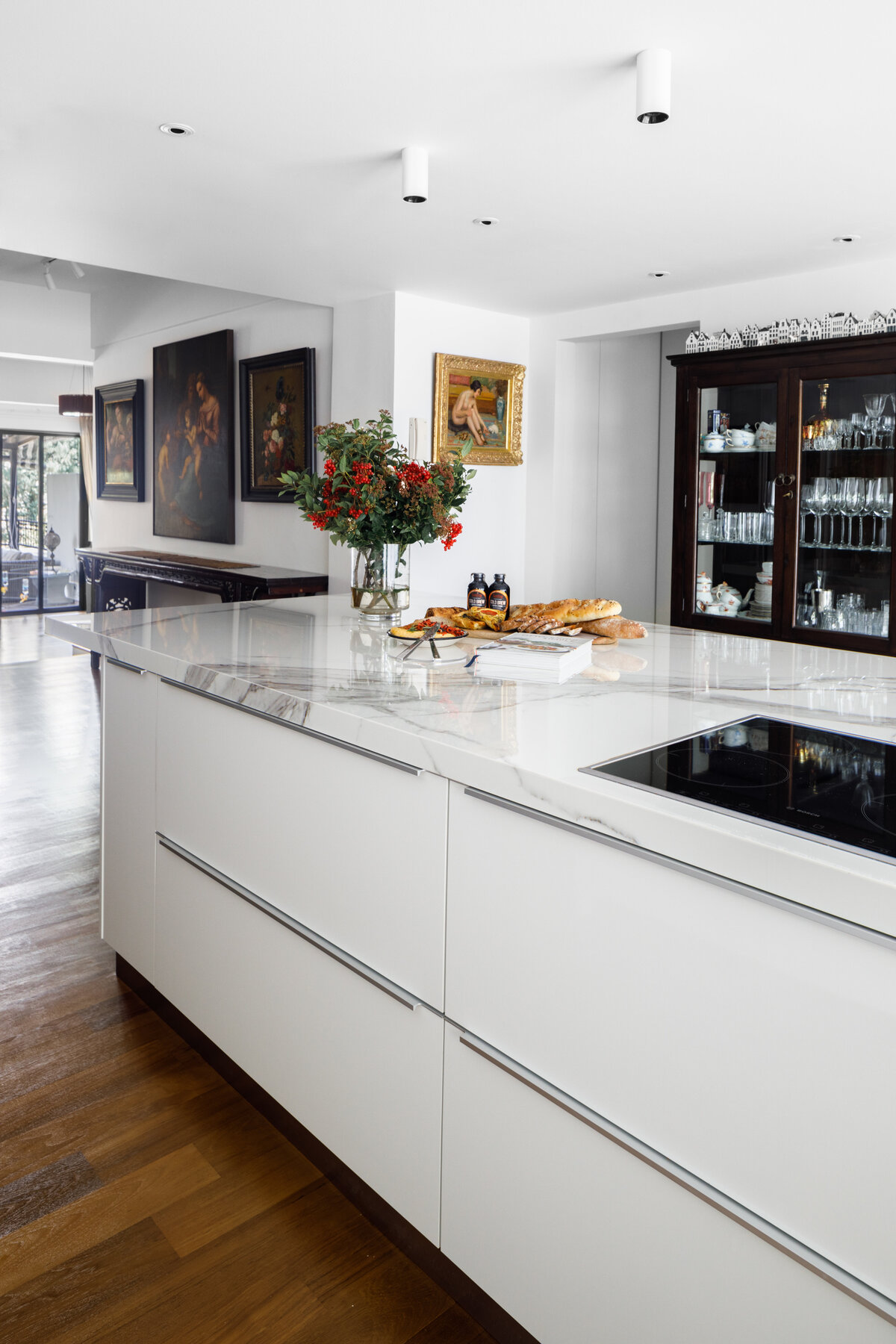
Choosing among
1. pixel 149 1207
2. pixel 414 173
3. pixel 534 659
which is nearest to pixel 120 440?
pixel 414 173

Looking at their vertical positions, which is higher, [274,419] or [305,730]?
[274,419]

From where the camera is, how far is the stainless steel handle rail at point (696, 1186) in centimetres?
94

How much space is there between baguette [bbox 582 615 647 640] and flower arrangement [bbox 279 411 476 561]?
445 mm

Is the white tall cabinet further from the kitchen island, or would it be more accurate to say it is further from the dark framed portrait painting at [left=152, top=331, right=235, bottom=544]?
the dark framed portrait painting at [left=152, top=331, right=235, bottom=544]

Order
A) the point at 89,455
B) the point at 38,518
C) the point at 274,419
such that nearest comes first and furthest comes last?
the point at 274,419
the point at 89,455
the point at 38,518

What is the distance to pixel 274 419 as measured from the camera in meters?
5.52

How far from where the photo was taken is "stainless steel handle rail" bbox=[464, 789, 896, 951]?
909 millimetres

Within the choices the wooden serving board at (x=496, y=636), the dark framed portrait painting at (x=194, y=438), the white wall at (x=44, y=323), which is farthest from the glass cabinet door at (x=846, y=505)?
the white wall at (x=44, y=323)

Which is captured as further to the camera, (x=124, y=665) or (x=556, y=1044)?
(x=124, y=665)

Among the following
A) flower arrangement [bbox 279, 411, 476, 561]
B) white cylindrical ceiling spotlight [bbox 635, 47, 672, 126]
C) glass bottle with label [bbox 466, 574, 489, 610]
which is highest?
white cylindrical ceiling spotlight [bbox 635, 47, 672, 126]

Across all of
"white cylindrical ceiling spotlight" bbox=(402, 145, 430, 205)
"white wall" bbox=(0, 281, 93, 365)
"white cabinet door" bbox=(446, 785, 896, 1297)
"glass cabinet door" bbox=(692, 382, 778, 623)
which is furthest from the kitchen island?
"white wall" bbox=(0, 281, 93, 365)

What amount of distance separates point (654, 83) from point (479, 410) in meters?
2.88

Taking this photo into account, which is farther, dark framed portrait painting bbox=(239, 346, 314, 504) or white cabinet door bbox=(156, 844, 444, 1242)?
dark framed portrait painting bbox=(239, 346, 314, 504)

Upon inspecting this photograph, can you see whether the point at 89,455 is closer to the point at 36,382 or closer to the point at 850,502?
the point at 36,382
